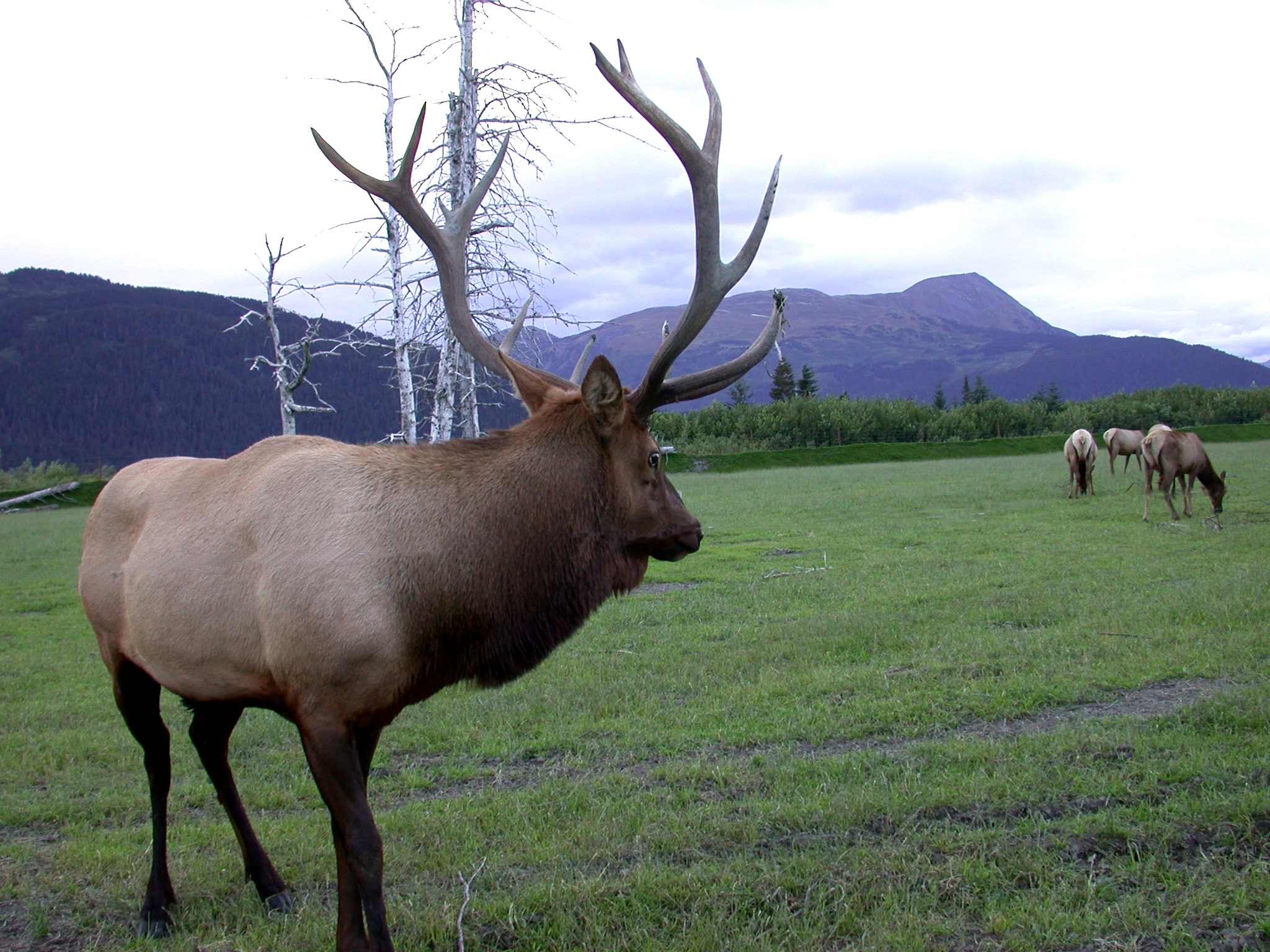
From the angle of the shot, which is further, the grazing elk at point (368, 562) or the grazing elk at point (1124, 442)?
the grazing elk at point (1124, 442)

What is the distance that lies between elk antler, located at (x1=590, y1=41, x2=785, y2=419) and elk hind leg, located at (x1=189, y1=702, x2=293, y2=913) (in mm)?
2188

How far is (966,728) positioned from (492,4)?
9.81m

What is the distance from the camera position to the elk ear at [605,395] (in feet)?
11.4

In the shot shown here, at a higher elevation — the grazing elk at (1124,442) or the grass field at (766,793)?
the grazing elk at (1124,442)

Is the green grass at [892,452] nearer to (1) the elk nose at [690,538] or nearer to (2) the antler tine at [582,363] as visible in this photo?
(2) the antler tine at [582,363]

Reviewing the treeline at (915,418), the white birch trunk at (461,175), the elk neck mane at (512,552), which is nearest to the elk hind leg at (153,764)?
the elk neck mane at (512,552)

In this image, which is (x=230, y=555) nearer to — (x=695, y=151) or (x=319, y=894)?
(x=319, y=894)

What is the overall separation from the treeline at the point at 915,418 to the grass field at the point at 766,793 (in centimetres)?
4158

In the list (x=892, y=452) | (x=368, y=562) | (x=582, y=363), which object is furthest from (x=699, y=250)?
(x=892, y=452)

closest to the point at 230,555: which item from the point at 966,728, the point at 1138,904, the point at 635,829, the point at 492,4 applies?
the point at 635,829

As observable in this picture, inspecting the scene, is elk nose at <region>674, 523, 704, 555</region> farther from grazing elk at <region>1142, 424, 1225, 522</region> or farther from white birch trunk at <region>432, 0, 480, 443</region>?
grazing elk at <region>1142, 424, 1225, 522</region>

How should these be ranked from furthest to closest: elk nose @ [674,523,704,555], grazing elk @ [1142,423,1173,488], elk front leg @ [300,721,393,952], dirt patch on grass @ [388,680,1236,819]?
grazing elk @ [1142,423,1173,488], dirt patch on grass @ [388,680,1236,819], elk nose @ [674,523,704,555], elk front leg @ [300,721,393,952]

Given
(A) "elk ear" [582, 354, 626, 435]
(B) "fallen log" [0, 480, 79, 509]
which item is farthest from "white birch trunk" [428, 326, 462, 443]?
(B) "fallen log" [0, 480, 79, 509]

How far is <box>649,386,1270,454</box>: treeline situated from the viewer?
5406 cm
